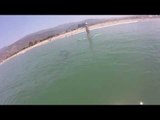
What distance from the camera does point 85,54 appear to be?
51.4 ft

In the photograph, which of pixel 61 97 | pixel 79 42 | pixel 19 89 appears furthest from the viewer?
pixel 79 42

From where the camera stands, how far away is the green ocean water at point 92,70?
8.89 m

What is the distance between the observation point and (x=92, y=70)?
12.1 metres

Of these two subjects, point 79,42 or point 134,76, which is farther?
point 79,42

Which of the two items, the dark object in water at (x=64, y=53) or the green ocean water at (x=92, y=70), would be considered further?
A: the dark object in water at (x=64, y=53)

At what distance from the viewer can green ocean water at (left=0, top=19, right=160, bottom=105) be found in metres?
8.89

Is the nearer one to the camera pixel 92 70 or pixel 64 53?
pixel 92 70

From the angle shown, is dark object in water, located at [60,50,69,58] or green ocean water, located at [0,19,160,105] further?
dark object in water, located at [60,50,69,58]
